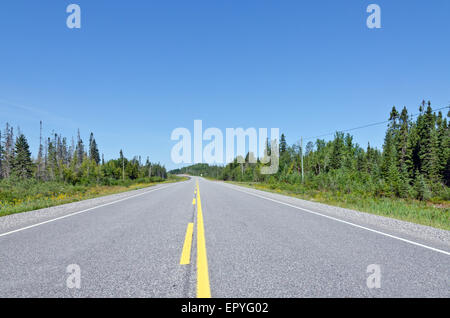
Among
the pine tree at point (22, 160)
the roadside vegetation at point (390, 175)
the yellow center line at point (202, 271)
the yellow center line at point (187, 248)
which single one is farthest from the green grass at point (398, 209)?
the pine tree at point (22, 160)

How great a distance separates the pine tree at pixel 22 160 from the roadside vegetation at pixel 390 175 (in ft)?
178

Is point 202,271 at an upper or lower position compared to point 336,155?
lower

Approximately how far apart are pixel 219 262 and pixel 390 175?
47857mm

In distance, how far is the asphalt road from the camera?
2.53 metres

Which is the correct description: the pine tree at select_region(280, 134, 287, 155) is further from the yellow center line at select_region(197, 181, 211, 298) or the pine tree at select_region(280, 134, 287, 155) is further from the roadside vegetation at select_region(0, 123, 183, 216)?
the yellow center line at select_region(197, 181, 211, 298)

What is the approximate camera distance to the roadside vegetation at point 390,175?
50.1 ft

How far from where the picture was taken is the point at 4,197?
15688 millimetres

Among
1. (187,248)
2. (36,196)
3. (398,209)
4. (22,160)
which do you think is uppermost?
(22,160)

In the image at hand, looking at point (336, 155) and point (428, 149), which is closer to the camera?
point (428, 149)

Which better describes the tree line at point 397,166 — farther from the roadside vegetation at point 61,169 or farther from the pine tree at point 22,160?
the pine tree at point 22,160

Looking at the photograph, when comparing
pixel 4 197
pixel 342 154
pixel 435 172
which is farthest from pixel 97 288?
pixel 342 154

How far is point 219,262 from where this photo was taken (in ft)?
10.9

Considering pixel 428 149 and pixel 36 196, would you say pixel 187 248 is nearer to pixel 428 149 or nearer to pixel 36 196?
pixel 36 196

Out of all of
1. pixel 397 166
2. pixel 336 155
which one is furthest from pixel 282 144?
pixel 397 166
